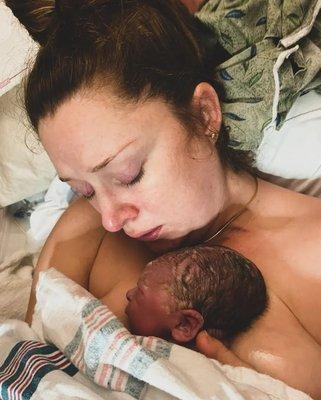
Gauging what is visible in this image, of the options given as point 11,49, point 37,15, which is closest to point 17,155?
point 11,49

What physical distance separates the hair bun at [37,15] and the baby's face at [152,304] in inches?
23.0

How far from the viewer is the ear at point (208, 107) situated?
1238 mm

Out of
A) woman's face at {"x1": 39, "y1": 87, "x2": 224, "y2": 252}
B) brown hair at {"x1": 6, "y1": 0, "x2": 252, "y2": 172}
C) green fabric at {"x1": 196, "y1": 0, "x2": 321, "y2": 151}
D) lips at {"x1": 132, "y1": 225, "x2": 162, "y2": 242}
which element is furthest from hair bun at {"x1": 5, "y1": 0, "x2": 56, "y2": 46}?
lips at {"x1": 132, "y1": 225, "x2": 162, "y2": 242}

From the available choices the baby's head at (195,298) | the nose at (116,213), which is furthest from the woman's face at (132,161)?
the baby's head at (195,298)

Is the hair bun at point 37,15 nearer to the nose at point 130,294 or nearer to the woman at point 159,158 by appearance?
the woman at point 159,158

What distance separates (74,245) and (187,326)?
0.43 metres

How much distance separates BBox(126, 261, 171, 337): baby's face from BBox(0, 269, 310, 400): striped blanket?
0.08 meters

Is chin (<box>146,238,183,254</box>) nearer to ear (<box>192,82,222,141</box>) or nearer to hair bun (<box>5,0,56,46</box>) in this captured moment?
ear (<box>192,82,222,141</box>)

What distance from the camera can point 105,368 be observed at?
3.16 feet

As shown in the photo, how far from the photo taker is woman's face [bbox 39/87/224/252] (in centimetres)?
109

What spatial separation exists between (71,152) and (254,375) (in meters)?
0.56

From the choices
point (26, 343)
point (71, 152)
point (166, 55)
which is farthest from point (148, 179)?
point (26, 343)

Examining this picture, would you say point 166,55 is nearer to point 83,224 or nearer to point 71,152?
point 71,152

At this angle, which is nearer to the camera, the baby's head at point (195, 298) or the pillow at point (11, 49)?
the baby's head at point (195, 298)
